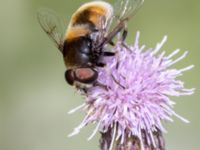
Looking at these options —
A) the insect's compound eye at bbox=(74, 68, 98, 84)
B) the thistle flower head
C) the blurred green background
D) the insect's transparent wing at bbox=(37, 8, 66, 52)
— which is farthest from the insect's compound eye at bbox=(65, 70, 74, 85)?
the blurred green background

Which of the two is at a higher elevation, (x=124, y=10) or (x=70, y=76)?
(x=124, y=10)

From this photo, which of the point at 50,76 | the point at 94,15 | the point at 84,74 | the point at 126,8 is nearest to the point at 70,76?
the point at 84,74

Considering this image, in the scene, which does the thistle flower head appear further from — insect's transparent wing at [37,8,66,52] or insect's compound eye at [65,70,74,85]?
insect's transparent wing at [37,8,66,52]

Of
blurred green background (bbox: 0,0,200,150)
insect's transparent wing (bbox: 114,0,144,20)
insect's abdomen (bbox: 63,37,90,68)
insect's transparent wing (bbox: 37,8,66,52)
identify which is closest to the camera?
insect's abdomen (bbox: 63,37,90,68)

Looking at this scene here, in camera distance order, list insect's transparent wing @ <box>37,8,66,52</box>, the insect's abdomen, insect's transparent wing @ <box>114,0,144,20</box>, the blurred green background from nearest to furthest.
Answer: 1. the insect's abdomen
2. insect's transparent wing @ <box>114,0,144,20</box>
3. insect's transparent wing @ <box>37,8,66,52</box>
4. the blurred green background

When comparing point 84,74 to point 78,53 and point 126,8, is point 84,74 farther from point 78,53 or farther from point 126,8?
point 126,8

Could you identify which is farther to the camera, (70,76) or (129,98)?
(129,98)
